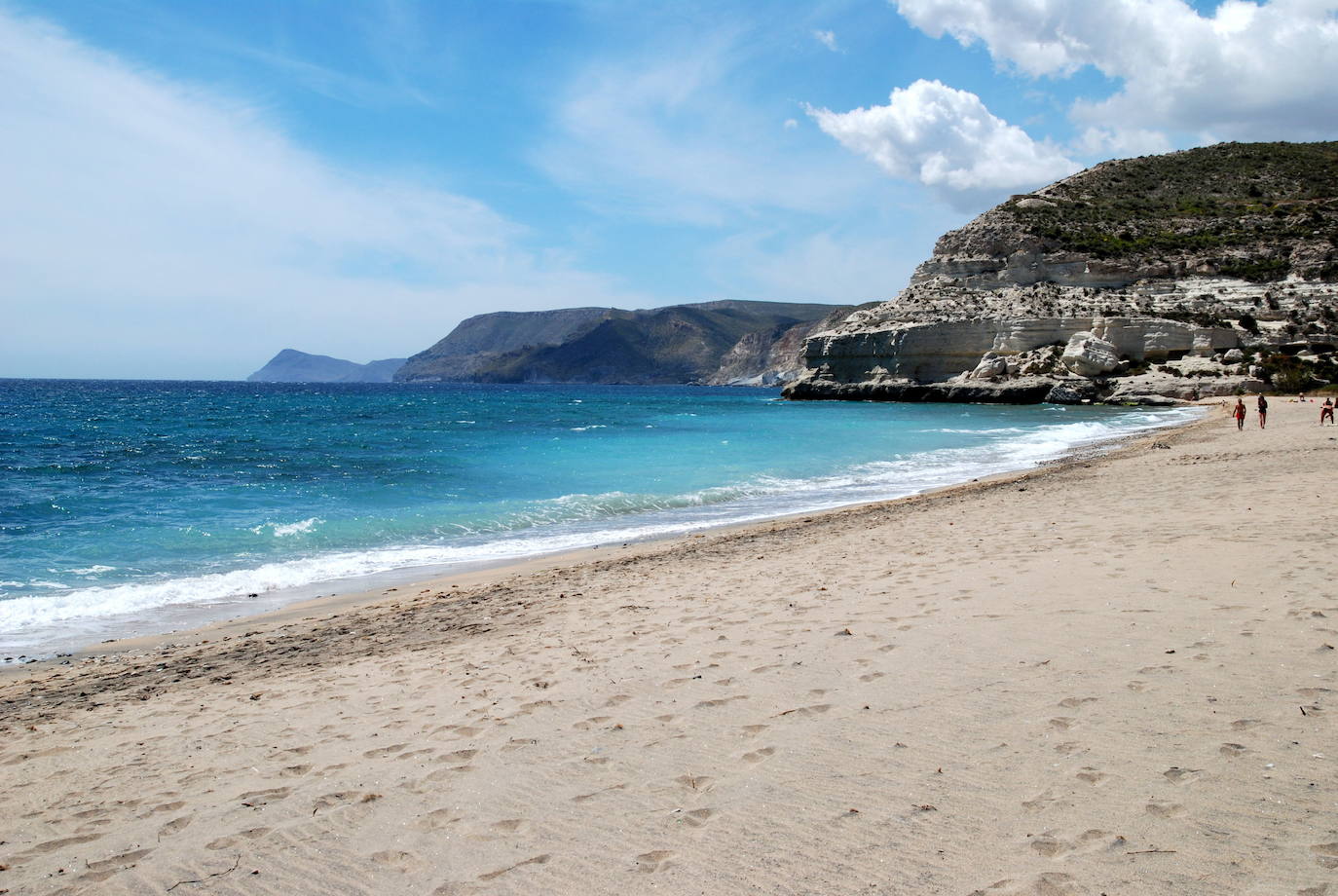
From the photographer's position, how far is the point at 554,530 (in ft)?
45.6

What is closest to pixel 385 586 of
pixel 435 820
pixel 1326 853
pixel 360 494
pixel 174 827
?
pixel 174 827

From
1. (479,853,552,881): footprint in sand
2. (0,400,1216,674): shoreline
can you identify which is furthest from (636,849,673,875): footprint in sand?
(0,400,1216,674): shoreline

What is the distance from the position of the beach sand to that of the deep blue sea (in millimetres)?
2999

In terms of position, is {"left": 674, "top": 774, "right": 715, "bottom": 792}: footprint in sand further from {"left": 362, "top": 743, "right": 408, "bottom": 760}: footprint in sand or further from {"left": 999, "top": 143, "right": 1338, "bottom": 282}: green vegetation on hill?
{"left": 999, "top": 143, "right": 1338, "bottom": 282}: green vegetation on hill

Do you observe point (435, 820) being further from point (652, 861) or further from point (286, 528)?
point (286, 528)

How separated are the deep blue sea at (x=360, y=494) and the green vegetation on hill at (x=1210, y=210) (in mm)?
25988

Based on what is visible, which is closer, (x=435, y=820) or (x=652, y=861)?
(x=652, y=861)

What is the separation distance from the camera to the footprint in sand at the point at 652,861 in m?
3.00

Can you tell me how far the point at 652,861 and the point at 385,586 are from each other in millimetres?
7774

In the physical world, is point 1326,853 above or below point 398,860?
above

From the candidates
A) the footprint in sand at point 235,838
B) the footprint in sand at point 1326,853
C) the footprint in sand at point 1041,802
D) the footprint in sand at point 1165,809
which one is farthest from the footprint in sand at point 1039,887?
the footprint in sand at point 235,838

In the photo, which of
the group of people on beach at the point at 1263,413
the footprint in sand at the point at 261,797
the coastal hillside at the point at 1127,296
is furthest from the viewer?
the coastal hillside at the point at 1127,296

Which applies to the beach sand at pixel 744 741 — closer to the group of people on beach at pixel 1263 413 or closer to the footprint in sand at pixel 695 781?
the footprint in sand at pixel 695 781

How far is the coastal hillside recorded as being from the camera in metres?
48.2
